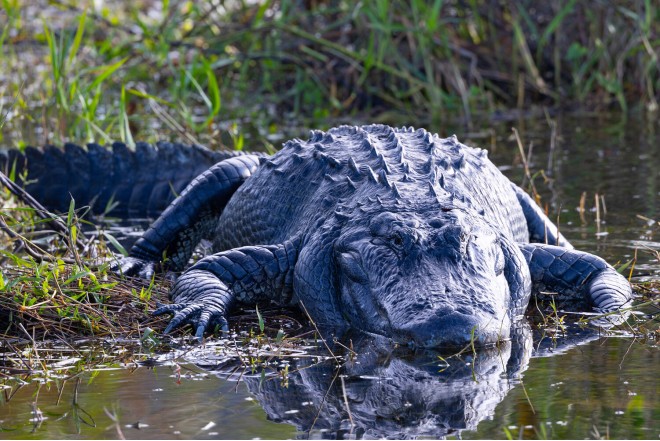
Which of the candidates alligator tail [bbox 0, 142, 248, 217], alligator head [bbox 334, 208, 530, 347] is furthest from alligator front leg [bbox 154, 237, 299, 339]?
alligator tail [bbox 0, 142, 248, 217]

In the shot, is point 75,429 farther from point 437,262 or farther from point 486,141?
point 486,141

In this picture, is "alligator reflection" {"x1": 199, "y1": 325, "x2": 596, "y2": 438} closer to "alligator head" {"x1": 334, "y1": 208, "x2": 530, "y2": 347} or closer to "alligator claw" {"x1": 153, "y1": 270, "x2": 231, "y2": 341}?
"alligator head" {"x1": 334, "y1": 208, "x2": 530, "y2": 347}

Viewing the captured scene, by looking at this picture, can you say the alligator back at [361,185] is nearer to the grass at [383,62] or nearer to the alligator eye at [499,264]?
the alligator eye at [499,264]

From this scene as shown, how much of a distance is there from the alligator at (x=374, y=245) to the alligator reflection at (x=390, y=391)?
0.39 ft

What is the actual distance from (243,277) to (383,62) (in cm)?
593

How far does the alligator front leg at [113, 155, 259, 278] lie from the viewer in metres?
6.54

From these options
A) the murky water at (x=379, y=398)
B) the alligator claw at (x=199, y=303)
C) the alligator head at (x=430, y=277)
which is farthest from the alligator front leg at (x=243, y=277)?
the murky water at (x=379, y=398)

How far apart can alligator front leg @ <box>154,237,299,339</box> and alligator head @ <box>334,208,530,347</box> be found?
16.6 inches

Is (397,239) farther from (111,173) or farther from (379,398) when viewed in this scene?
(111,173)

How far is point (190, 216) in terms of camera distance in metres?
6.62

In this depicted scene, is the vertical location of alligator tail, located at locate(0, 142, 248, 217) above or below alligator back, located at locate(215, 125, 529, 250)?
below

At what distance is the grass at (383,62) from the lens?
1023cm

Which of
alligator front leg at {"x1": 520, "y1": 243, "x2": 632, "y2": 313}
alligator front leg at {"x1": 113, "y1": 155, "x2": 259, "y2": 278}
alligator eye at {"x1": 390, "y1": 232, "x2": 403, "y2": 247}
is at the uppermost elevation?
alligator eye at {"x1": 390, "y1": 232, "x2": 403, "y2": 247}

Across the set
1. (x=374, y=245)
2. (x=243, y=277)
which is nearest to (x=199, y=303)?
(x=243, y=277)
